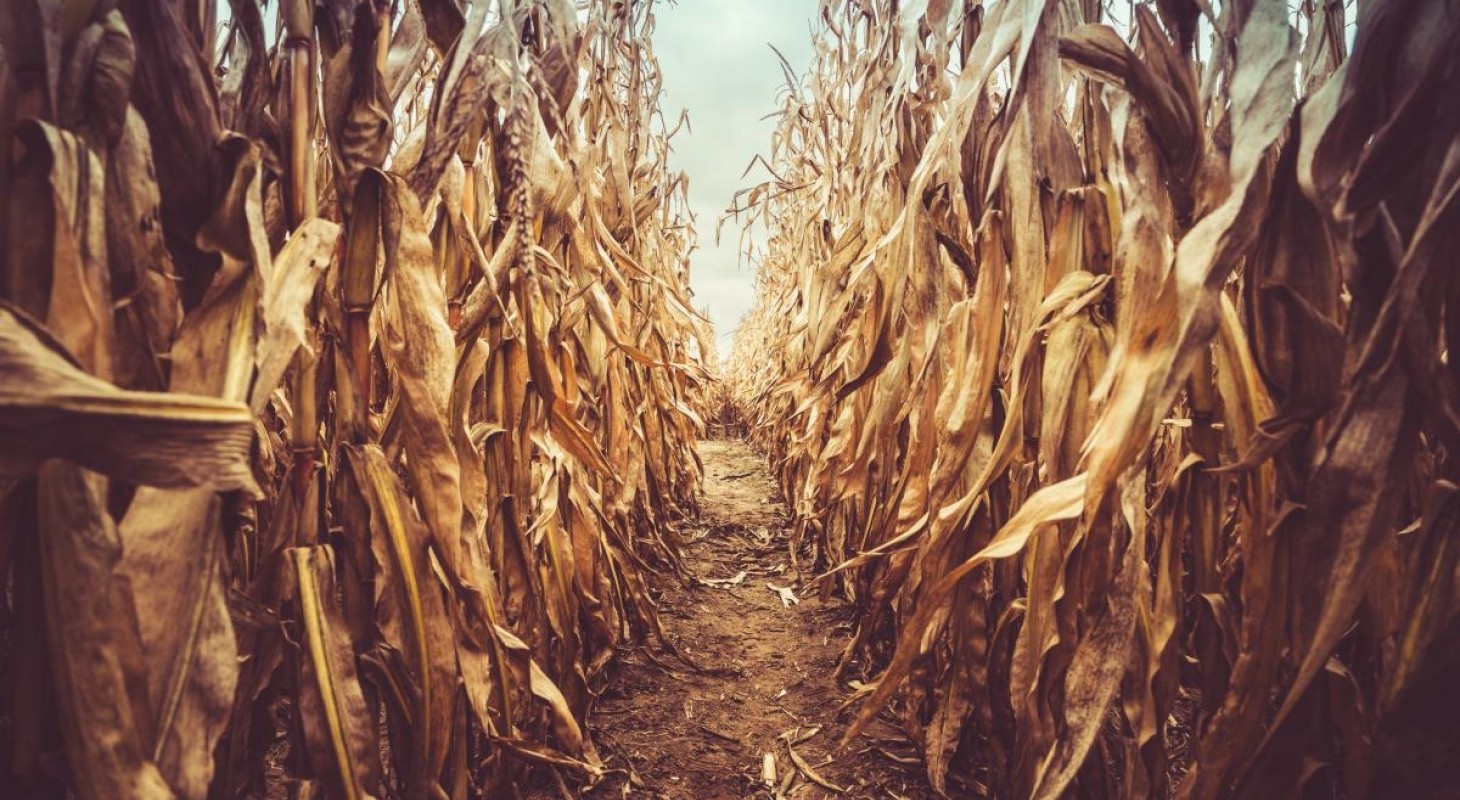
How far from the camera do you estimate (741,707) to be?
1491mm

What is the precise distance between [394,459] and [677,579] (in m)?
1.69

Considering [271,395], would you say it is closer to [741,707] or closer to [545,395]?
[545,395]

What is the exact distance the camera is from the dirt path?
1203mm

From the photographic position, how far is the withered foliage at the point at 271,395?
376 mm

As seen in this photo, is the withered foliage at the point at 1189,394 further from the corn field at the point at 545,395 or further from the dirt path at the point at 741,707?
the dirt path at the point at 741,707

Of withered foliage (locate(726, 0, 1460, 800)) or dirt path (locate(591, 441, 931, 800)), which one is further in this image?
dirt path (locate(591, 441, 931, 800))

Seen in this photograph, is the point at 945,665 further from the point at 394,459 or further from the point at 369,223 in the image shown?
the point at 369,223

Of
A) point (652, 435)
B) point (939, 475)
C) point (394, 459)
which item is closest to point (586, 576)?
point (394, 459)

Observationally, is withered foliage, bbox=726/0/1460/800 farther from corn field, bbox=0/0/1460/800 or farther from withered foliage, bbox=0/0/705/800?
withered foliage, bbox=0/0/705/800

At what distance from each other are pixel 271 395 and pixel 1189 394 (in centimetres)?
103

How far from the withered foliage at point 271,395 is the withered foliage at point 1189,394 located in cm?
50

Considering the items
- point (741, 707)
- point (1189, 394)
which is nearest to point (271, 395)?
point (1189, 394)

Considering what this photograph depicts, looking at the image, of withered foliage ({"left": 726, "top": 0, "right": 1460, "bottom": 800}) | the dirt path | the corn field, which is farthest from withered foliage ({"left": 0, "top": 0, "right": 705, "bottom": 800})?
withered foliage ({"left": 726, "top": 0, "right": 1460, "bottom": 800})

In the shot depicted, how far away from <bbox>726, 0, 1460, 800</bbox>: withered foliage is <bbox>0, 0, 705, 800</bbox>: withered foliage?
1.65ft
